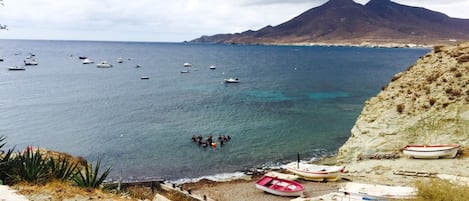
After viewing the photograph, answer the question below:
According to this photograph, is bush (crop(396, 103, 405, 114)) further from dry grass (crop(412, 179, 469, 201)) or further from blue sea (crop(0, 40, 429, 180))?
dry grass (crop(412, 179, 469, 201))

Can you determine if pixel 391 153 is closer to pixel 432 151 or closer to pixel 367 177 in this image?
pixel 432 151

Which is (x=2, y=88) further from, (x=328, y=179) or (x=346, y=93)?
(x=328, y=179)

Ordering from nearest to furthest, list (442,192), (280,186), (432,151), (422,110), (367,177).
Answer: (442,192) < (432,151) < (367,177) < (280,186) < (422,110)

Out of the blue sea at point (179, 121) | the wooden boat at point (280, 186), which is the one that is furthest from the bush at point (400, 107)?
the wooden boat at point (280, 186)

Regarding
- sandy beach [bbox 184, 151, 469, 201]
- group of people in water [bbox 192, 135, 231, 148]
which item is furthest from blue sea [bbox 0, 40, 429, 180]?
sandy beach [bbox 184, 151, 469, 201]

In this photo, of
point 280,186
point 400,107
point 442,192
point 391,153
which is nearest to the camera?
point 442,192

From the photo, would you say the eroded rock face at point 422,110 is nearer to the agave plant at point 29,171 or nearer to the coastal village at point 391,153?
the coastal village at point 391,153

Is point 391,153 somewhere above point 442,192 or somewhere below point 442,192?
below

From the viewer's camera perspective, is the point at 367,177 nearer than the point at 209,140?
Yes

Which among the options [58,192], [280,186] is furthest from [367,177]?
[58,192]
